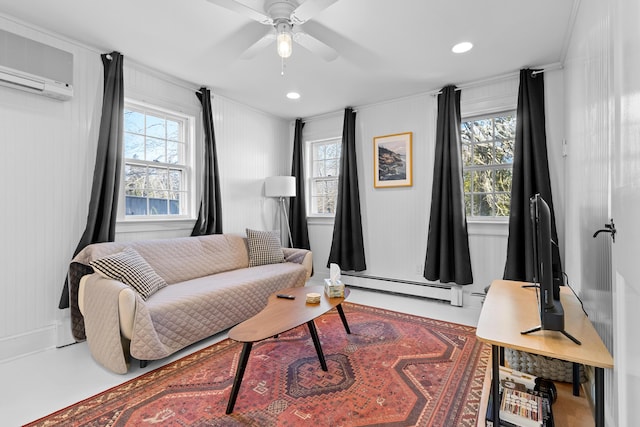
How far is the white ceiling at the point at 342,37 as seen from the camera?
2.20 meters

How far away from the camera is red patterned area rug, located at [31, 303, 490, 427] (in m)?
1.64

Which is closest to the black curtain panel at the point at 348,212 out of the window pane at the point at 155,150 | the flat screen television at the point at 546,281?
the window pane at the point at 155,150

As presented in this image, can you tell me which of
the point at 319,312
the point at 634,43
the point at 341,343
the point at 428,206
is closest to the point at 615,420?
the point at 634,43

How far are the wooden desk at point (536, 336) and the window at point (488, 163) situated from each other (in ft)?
6.63

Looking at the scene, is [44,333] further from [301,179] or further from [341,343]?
[301,179]

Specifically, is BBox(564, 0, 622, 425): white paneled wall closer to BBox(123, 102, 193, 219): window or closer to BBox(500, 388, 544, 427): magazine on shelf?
BBox(500, 388, 544, 427): magazine on shelf

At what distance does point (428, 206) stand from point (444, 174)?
47 centimetres

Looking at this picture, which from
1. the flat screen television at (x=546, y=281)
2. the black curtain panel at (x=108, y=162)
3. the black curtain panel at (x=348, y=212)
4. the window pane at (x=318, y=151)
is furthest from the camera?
the window pane at (x=318, y=151)

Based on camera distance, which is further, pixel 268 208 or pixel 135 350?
pixel 268 208

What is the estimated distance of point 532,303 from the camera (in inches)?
63.4

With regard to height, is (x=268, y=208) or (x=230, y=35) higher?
(x=230, y=35)

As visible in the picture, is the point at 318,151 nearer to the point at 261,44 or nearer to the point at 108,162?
the point at 261,44

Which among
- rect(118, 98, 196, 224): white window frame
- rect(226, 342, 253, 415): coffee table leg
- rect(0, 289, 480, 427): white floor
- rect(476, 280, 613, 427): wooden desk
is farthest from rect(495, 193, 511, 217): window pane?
rect(118, 98, 196, 224): white window frame

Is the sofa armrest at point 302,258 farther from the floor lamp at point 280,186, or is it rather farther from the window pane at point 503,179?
the window pane at point 503,179
